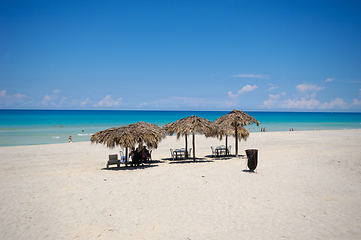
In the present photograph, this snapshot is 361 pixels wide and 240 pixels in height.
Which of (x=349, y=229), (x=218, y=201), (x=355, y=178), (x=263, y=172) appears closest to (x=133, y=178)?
(x=218, y=201)

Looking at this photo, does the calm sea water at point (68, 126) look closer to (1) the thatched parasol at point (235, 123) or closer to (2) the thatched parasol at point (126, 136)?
(2) the thatched parasol at point (126, 136)

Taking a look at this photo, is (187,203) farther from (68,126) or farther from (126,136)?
(68,126)

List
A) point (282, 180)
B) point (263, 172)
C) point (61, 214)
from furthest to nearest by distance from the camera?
point (263, 172) < point (282, 180) < point (61, 214)

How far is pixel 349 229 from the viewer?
5266mm

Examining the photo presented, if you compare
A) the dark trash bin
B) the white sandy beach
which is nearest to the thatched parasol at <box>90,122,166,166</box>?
the white sandy beach

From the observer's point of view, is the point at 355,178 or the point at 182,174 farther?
the point at 182,174

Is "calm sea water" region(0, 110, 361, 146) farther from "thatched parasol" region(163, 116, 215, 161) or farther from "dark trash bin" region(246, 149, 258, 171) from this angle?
"dark trash bin" region(246, 149, 258, 171)

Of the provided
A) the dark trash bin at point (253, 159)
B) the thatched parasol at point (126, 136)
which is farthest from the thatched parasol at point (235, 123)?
the thatched parasol at point (126, 136)

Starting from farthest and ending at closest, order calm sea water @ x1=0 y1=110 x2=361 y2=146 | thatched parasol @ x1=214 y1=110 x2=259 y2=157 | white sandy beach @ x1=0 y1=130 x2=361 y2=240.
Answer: calm sea water @ x1=0 y1=110 x2=361 y2=146
thatched parasol @ x1=214 y1=110 x2=259 y2=157
white sandy beach @ x1=0 y1=130 x2=361 y2=240

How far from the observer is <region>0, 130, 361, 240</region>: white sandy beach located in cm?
539

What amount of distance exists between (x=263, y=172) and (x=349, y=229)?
17.9ft

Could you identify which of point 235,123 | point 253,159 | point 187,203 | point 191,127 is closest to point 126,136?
point 191,127

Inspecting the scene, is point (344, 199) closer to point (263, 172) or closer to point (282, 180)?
point (282, 180)

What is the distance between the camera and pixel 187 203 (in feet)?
23.3
